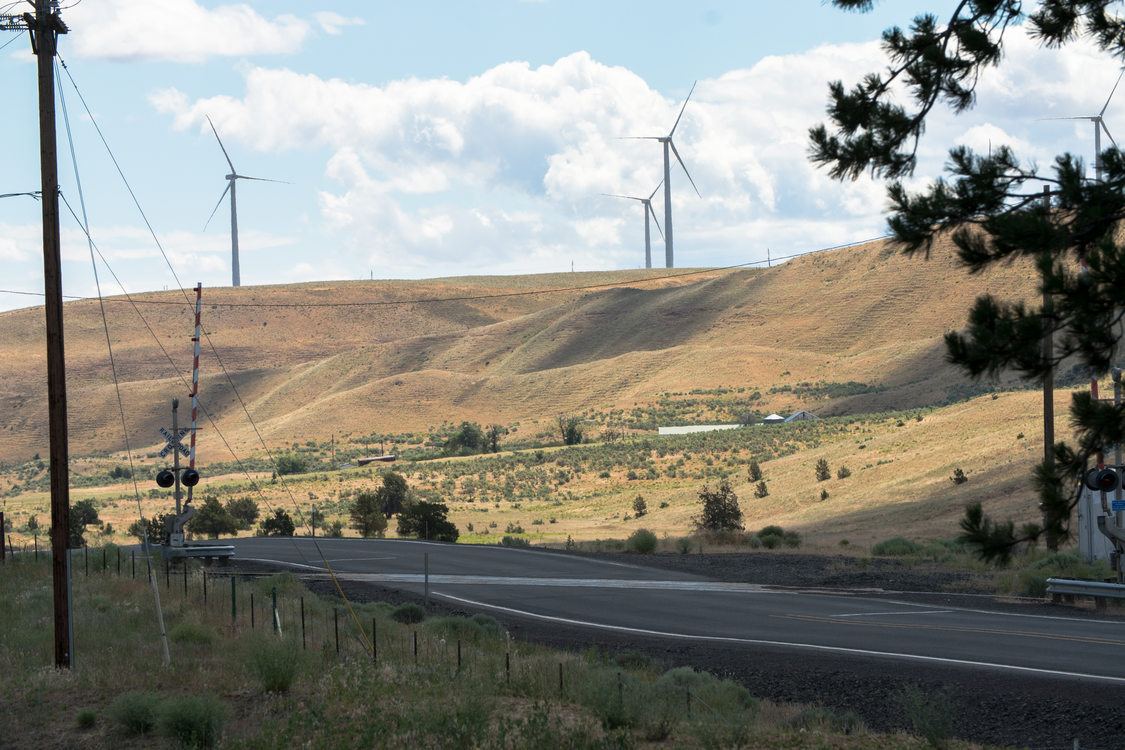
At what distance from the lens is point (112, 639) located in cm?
1555

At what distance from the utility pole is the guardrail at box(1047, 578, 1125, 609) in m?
18.3

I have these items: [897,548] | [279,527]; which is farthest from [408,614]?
[279,527]

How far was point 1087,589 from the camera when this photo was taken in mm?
21219

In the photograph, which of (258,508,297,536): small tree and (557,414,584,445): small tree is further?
(557,414,584,445): small tree

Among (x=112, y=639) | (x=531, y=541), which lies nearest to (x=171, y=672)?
(x=112, y=639)

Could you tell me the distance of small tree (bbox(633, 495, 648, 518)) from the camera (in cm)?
5666

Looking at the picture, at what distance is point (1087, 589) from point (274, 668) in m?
16.4

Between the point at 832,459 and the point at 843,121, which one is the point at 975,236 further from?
the point at 832,459

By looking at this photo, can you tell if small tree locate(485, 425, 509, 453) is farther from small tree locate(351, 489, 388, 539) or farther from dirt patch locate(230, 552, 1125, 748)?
dirt patch locate(230, 552, 1125, 748)

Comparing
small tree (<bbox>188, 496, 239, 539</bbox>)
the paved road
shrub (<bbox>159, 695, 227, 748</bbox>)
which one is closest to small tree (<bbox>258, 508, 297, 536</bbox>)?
small tree (<bbox>188, 496, 239, 539</bbox>)

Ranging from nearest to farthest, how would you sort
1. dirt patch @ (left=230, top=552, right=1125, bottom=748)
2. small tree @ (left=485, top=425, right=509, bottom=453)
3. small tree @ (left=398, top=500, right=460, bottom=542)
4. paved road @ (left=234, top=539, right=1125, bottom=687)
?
dirt patch @ (left=230, top=552, right=1125, bottom=748) → paved road @ (left=234, top=539, right=1125, bottom=687) → small tree @ (left=398, top=500, right=460, bottom=542) → small tree @ (left=485, top=425, right=509, bottom=453)

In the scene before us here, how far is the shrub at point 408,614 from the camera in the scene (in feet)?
67.1

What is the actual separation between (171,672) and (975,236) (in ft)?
34.3

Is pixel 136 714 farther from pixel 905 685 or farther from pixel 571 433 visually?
pixel 571 433
